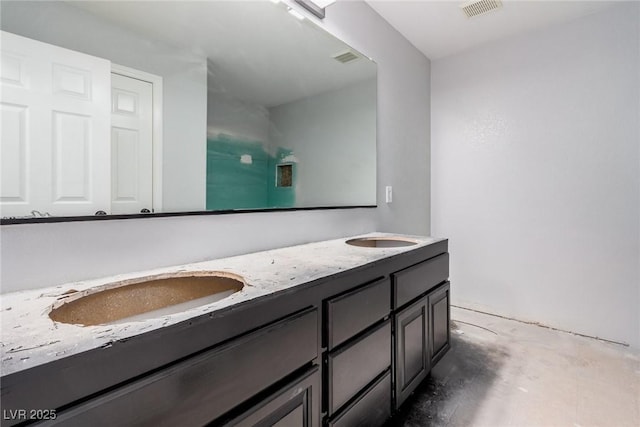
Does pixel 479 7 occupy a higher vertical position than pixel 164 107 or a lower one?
higher

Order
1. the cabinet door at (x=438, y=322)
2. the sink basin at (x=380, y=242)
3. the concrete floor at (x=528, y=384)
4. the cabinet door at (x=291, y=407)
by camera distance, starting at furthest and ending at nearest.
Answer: the sink basin at (x=380, y=242)
the cabinet door at (x=438, y=322)
the concrete floor at (x=528, y=384)
the cabinet door at (x=291, y=407)

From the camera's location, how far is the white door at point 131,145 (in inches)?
40.4

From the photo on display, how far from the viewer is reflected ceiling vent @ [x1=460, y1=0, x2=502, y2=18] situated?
211cm

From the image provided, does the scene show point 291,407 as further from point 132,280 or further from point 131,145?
point 131,145

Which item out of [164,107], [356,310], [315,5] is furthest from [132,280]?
[315,5]

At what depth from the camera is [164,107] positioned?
1.15m

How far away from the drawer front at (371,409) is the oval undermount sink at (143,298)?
608 millimetres

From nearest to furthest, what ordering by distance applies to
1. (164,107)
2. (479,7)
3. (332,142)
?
(164,107), (332,142), (479,7)

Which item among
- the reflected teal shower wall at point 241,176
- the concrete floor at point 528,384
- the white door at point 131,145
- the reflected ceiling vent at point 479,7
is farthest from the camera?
the reflected ceiling vent at point 479,7

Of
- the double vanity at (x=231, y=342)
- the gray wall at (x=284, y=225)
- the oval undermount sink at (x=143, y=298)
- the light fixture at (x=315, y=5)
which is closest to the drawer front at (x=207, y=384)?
the double vanity at (x=231, y=342)

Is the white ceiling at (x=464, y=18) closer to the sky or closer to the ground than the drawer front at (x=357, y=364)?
closer to the sky

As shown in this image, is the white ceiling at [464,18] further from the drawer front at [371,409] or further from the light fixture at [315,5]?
the drawer front at [371,409]

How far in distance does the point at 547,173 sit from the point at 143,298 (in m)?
2.87

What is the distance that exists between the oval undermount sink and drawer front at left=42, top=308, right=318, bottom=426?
0.86 feet
